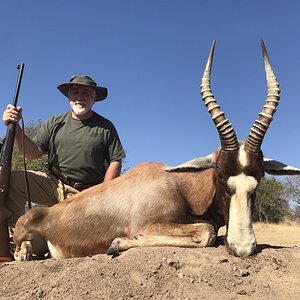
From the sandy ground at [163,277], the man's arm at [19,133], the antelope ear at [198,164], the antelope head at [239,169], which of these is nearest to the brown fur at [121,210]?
the antelope ear at [198,164]

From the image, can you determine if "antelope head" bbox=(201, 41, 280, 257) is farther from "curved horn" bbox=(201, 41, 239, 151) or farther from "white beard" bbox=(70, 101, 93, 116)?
"white beard" bbox=(70, 101, 93, 116)

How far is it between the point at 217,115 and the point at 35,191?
3424 millimetres

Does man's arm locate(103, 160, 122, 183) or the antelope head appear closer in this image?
the antelope head

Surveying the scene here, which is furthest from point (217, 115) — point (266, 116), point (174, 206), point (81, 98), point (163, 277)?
point (81, 98)

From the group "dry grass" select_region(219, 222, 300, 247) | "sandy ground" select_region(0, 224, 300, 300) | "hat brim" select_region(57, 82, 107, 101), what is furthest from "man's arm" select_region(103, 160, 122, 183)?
"dry grass" select_region(219, 222, 300, 247)

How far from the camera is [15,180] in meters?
6.41

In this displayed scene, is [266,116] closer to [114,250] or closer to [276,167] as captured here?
[276,167]

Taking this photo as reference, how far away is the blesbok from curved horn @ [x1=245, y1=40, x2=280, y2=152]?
10 millimetres

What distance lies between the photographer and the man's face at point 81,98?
687cm

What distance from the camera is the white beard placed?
683 cm

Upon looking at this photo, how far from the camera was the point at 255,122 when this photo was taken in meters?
4.52

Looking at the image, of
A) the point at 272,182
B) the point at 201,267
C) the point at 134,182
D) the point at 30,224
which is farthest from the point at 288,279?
the point at 272,182

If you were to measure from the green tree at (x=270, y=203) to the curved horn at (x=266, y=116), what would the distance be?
32.6m

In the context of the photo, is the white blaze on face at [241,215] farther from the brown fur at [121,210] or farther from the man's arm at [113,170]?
the man's arm at [113,170]
